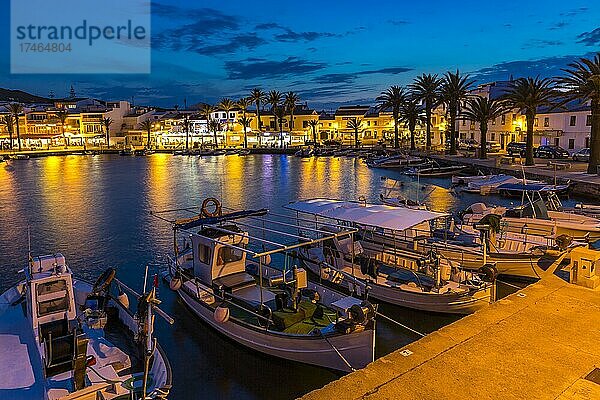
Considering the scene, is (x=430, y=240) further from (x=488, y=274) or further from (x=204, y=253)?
(x=204, y=253)

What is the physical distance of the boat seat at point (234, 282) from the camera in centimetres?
1522

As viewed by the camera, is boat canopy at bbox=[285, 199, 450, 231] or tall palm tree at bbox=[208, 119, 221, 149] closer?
boat canopy at bbox=[285, 199, 450, 231]

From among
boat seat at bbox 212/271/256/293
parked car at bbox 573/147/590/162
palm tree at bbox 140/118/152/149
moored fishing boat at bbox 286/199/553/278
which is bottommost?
boat seat at bbox 212/271/256/293

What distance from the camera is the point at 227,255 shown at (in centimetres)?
1597

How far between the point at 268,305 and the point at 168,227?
65.4 feet

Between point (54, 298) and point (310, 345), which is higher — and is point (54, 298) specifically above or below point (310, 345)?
above

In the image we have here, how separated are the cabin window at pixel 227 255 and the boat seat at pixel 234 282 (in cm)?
49

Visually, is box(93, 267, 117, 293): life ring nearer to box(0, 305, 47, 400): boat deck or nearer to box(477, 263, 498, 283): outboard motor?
box(0, 305, 47, 400): boat deck

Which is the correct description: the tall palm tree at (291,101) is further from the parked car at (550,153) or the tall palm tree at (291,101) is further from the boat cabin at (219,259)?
the boat cabin at (219,259)

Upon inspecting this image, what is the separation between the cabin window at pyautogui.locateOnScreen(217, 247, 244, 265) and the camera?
15773mm

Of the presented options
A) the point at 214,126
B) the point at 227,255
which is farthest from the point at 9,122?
the point at 227,255

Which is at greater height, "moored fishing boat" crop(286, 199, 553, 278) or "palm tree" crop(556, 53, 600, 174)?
"palm tree" crop(556, 53, 600, 174)

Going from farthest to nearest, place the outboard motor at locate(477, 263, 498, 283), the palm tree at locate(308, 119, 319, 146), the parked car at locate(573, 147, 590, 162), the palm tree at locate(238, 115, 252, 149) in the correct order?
the palm tree at locate(308, 119, 319, 146), the palm tree at locate(238, 115, 252, 149), the parked car at locate(573, 147, 590, 162), the outboard motor at locate(477, 263, 498, 283)

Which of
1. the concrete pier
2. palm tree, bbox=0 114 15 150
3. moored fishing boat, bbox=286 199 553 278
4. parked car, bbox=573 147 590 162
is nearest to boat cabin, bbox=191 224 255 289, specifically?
moored fishing boat, bbox=286 199 553 278
